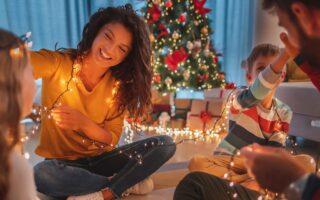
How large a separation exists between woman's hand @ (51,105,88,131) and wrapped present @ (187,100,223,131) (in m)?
1.57

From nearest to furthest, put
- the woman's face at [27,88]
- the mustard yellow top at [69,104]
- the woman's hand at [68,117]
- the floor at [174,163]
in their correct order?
the woman's face at [27,88] < the woman's hand at [68,117] < the mustard yellow top at [69,104] < the floor at [174,163]

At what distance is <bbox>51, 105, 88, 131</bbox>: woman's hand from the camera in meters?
1.24

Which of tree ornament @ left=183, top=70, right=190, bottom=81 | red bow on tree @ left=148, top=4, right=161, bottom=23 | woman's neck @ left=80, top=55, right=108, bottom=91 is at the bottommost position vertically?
tree ornament @ left=183, top=70, right=190, bottom=81

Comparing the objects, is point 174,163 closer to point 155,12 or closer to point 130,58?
point 130,58

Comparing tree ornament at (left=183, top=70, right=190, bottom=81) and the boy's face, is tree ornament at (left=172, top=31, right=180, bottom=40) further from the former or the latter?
the boy's face

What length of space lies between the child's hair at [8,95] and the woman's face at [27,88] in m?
0.02

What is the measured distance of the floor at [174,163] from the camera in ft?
4.80

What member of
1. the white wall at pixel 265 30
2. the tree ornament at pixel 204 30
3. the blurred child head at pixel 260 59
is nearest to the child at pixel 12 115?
the blurred child head at pixel 260 59

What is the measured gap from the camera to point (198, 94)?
3.45 m

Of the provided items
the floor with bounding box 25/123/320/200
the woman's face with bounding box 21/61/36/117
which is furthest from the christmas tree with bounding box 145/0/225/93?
the woman's face with bounding box 21/61/36/117

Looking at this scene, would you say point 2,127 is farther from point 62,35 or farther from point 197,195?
point 62,35

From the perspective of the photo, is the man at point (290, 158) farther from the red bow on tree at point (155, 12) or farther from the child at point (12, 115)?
the red bow on tree at point (155, 12)

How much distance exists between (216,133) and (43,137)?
1550mm

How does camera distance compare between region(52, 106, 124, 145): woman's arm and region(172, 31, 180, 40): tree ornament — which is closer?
region(52, 106, 124, 145): woman's arm
